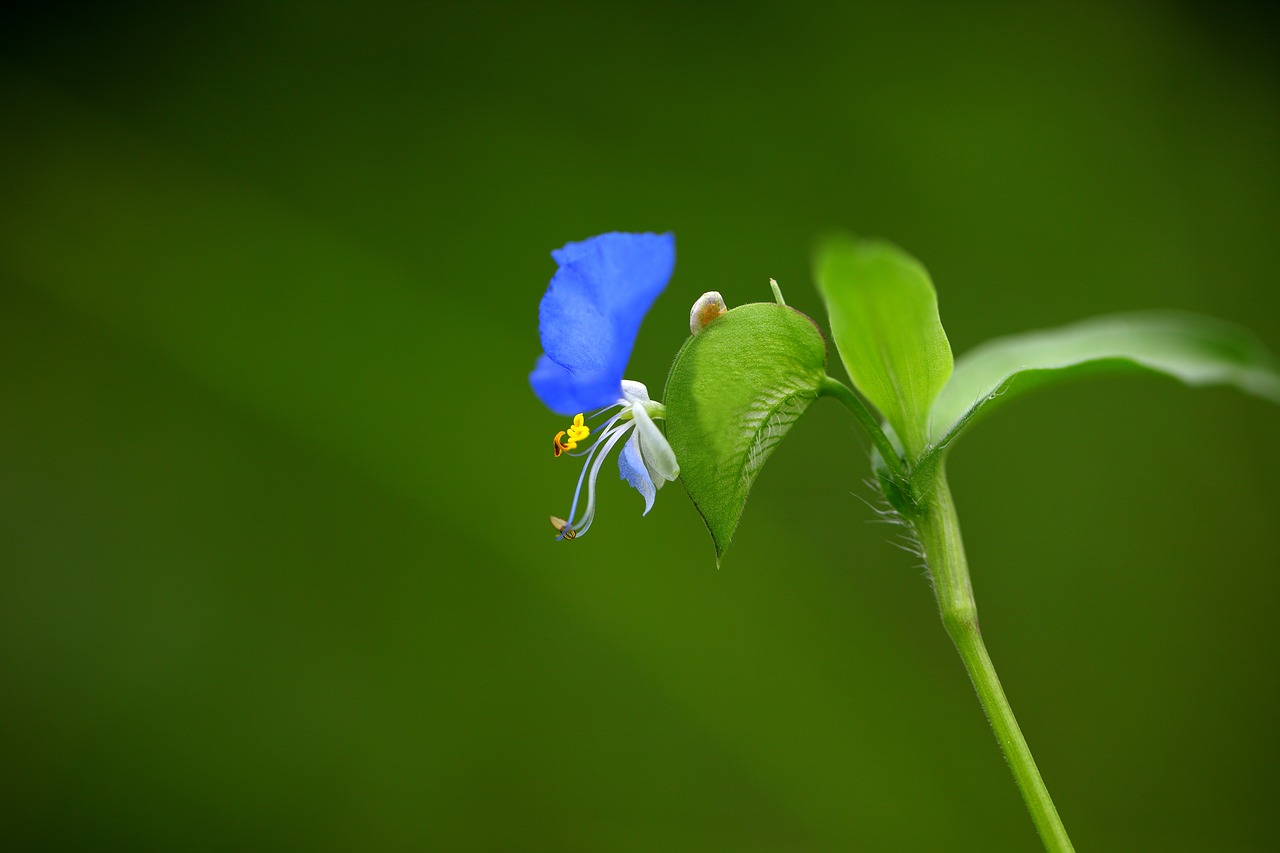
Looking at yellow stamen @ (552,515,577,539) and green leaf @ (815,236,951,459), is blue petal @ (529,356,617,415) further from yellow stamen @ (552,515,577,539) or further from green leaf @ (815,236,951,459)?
green leaf @ (815,236,951,459)

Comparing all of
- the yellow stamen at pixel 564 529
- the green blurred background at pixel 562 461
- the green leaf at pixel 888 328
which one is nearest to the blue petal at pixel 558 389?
the yellow stamen at pixel 564 529

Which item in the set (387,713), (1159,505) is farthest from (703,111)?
(387,713)

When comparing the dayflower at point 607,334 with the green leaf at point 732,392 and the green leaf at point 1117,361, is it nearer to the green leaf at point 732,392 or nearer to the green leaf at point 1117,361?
the green leaf at point 732,392

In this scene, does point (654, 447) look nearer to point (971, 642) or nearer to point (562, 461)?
point (971, 642)

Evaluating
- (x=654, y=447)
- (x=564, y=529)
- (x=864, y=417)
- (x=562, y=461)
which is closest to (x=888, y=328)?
(x=864, y=417)

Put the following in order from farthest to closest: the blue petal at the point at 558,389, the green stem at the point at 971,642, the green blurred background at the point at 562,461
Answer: the green blurred background at the point at 562,461 < the blue petal at the point at 558,389 < the green stem at the point at 971,642

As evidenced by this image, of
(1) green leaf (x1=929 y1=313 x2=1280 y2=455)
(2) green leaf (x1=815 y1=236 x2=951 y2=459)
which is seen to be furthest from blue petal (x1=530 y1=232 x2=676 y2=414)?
(1) green leaf (x1=929 y1=313 x2=1280 y2=455)

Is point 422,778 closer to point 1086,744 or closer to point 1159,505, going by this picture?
point 1086,744
